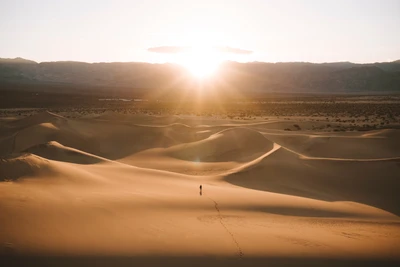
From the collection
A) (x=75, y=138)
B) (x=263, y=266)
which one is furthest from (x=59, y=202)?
(x=75, y=138)

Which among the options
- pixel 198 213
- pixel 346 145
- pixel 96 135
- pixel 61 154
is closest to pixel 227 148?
pixel 346 145

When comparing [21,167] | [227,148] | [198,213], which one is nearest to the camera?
[198,213]

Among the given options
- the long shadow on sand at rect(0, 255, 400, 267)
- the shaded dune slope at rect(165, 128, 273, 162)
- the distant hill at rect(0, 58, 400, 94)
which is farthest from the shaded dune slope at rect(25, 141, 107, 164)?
the distant hill at rect(0, 58, 400, 94)

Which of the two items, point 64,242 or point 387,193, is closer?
point 64,242

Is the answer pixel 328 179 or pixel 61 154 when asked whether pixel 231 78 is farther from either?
pixel 328 179

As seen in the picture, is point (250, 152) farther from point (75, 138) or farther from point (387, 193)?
point (75, 138)

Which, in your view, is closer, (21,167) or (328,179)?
(21,167)
